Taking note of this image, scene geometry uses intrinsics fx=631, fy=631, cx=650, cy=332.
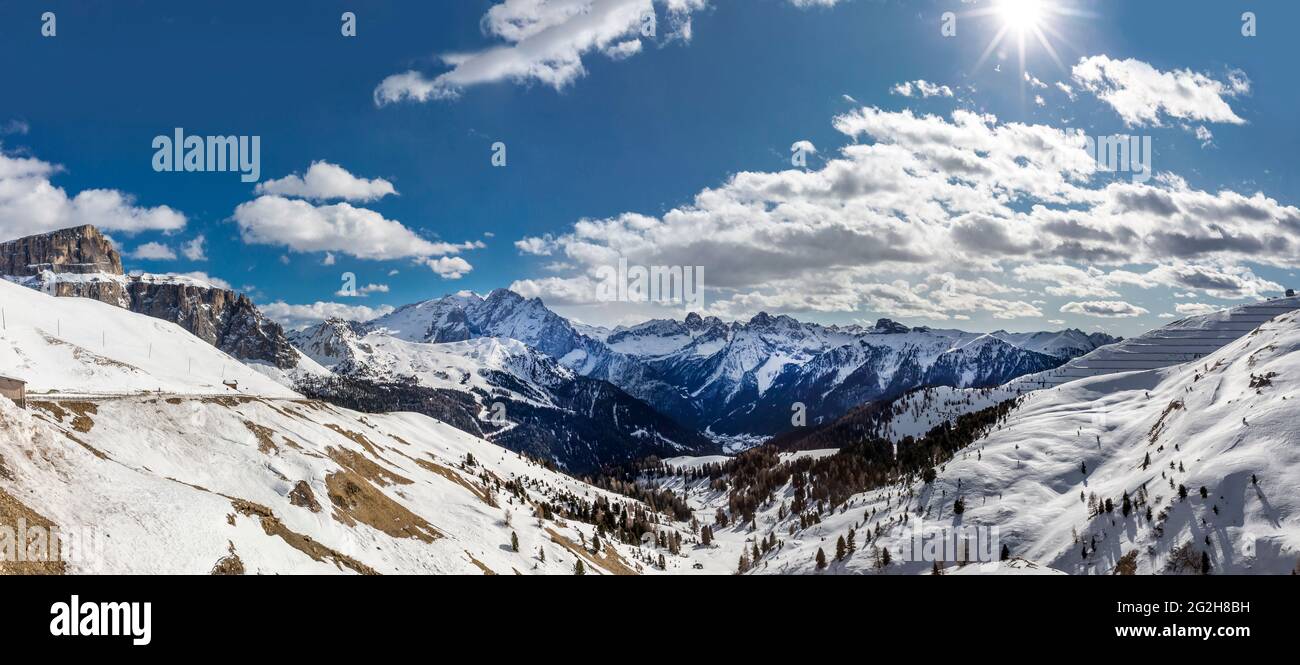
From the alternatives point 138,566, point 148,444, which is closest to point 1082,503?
point 138,566

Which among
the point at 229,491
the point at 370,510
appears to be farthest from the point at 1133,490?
the point at 229,491

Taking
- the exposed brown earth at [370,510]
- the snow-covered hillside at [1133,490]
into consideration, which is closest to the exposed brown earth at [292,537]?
the exposed brown earth at [370,510]

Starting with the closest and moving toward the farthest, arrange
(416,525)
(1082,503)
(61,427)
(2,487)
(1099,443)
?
(2,487) → (61,427) → (416,525) → (1082,503) → (1099,443)

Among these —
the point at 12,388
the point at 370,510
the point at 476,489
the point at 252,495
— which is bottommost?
the point at 476,489

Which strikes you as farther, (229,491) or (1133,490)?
(1133,490)

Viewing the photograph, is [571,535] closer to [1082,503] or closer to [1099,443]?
[1082,503]

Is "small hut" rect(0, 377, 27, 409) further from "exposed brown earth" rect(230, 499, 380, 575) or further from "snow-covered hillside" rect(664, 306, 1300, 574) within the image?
"snow-covered hillside" rect(664, 306, 1300, 574)

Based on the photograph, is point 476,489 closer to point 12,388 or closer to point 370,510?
point 370,510

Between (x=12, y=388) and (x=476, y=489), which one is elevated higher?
(x=12, y=388)

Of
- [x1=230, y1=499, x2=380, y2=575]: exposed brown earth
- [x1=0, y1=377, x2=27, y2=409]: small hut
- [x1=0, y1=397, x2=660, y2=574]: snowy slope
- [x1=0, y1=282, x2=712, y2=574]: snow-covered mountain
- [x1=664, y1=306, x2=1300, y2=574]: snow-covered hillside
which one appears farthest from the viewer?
[x1=664, y1=306, x2=1300, y2=574]: snow-covered hillside

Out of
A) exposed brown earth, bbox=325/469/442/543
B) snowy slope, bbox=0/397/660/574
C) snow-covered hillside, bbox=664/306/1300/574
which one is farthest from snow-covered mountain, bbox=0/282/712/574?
snow-covered hillside, bbox=664/306/1300/574
